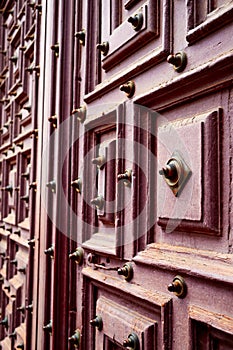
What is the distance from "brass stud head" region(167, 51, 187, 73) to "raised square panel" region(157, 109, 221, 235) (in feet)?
0.28

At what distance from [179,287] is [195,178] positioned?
0.55 ft

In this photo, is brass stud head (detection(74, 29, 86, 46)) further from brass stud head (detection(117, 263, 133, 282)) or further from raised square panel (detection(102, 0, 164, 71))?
brass stud head (detection(117, 263, 133, 282))

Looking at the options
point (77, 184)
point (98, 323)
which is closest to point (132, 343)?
point (98, 323)

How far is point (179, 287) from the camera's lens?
0.73 m

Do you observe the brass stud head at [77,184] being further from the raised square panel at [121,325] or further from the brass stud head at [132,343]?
the brass stud head at [132,343]

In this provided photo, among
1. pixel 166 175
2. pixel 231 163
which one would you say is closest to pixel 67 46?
pixel 166 175

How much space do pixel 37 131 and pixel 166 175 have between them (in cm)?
88

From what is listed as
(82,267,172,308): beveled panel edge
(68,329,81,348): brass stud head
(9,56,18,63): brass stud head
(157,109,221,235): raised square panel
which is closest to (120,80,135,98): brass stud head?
(157,109,221,235): raised square panel

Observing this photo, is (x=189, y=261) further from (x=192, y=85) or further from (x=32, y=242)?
(x=32, y=242)

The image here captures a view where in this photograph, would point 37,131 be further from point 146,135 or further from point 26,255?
point 146,135

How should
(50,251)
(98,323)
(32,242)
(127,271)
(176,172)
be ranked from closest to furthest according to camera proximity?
(176,172)
(127,271)
(98,323)
(50,251)
(32,242)

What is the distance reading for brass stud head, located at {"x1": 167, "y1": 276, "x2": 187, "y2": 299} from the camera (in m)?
0.73

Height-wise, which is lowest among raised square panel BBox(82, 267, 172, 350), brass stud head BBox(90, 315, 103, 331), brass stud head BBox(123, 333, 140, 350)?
brass stud head BBox(90, 315, 103, 331)

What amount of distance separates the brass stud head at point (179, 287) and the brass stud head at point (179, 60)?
327mm
